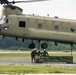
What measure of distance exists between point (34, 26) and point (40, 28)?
713 mm

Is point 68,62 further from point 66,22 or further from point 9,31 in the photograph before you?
point 9,31

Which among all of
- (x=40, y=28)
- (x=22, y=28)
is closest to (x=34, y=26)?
(x=40, y=28)

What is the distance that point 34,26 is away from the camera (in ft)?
136

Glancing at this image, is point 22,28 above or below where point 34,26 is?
below

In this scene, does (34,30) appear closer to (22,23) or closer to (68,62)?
(22,23)

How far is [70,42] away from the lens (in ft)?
139

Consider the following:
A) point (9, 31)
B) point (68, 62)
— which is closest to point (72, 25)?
point (68, 62)

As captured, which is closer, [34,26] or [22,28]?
[22,28]

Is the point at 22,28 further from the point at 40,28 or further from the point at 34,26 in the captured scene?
the point at 40,28

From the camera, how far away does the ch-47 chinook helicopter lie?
40.9 meters

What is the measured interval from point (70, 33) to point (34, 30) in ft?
13.6

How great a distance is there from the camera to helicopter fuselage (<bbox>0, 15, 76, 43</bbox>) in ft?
134

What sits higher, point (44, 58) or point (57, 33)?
point (57, 33)

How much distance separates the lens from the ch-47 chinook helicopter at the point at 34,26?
40.9 metres
